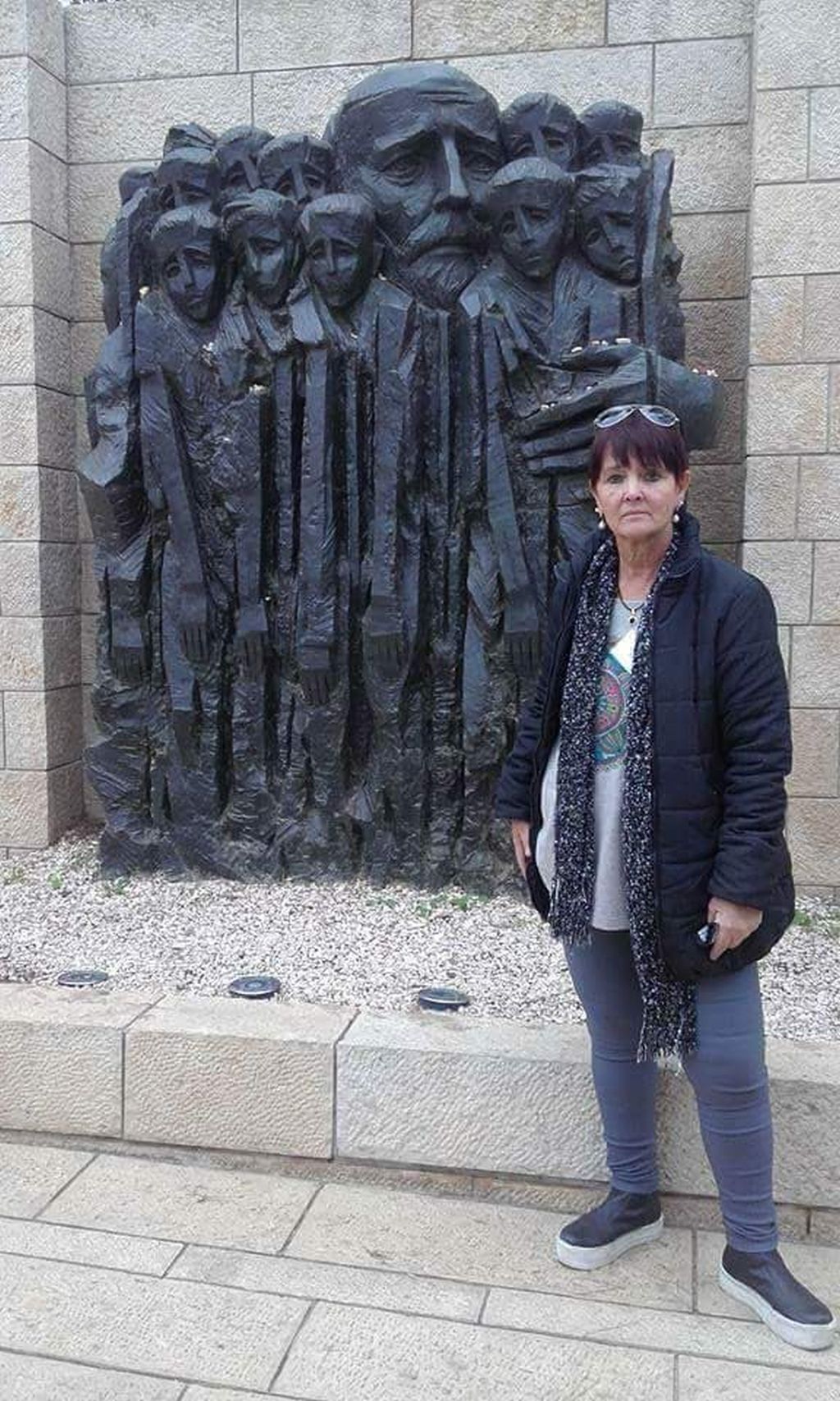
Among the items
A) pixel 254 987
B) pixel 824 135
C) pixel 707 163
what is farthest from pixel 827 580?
pixel 254 987

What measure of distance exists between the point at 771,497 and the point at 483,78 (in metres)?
2.05

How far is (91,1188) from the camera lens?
273 cm

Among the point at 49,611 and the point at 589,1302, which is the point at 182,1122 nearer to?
the point at 589,1302

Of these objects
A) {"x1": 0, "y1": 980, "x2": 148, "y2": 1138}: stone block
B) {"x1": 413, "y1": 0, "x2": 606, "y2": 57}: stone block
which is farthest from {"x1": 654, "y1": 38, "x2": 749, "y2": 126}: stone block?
{"x1": 0, "y1": 980, "x2": 148, "y2": 1138}: stone block

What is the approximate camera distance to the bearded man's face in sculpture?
3.87 m

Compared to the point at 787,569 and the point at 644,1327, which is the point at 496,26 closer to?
the point at 787,569

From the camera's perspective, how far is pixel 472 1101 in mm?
2715

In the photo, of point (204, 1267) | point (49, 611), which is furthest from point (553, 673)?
point (49, 611)

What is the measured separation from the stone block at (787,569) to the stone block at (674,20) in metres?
2.02

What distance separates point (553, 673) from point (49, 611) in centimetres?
310

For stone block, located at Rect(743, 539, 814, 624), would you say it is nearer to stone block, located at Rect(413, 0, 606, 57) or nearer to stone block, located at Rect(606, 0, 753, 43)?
stone block, located at Rect(606, 0, 753, 43)

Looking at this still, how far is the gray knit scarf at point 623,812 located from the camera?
2.12 m

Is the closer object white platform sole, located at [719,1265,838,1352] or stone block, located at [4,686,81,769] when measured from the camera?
white platform sole, located at [719,1265,838,1352]

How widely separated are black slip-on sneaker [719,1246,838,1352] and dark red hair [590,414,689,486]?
1500mm
